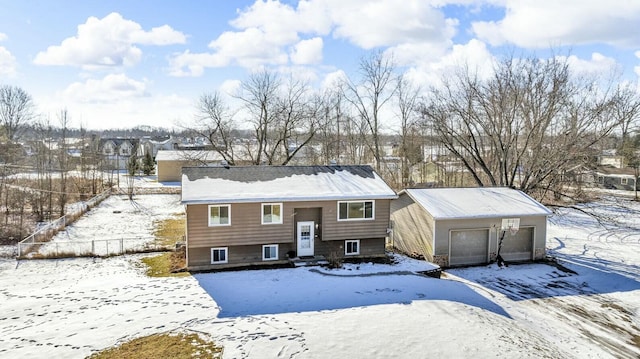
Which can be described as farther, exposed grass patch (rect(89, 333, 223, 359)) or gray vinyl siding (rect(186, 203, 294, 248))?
gray vinyl siding (rect(186, 203, 294, 248))

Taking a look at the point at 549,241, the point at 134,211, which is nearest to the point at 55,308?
the point at 134,211

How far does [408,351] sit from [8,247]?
2014cm

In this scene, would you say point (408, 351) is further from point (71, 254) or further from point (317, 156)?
point (317, 156)

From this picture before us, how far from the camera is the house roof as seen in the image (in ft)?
57.6

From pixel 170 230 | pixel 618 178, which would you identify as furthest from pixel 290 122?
pixel 618 178

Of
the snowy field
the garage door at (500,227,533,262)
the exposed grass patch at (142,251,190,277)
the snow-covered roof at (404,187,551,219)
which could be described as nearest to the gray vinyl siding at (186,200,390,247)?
the exposed grass patch at (142,251,190,277)

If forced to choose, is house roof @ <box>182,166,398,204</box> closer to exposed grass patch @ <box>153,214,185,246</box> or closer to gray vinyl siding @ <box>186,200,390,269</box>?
gray vinyl siding @ <box>186,200,390,269</box>

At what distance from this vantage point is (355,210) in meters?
18.8

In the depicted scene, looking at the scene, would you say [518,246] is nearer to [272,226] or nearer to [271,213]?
[272,226]

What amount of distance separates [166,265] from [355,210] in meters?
8.26

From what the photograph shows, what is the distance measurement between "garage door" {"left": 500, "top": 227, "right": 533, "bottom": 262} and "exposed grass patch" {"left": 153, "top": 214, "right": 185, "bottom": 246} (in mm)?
16324

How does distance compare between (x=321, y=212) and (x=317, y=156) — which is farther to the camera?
(x=317, y=156)

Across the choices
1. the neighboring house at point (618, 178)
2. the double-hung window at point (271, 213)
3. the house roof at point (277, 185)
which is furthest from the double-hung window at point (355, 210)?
the neighboring house at point (618, 178)

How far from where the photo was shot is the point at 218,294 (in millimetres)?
14258
